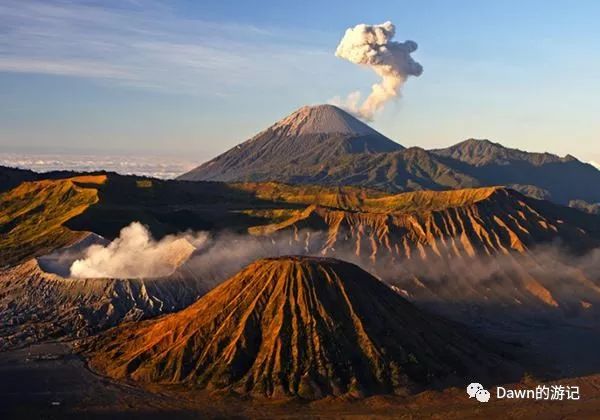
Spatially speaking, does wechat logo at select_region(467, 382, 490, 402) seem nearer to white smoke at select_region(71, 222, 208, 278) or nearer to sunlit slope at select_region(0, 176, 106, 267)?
white smoke at select_region(71, 222, 208, 278)

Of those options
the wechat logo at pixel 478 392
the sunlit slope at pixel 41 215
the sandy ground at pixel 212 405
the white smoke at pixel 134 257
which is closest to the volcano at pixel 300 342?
the sandy ground at pixel 212 405

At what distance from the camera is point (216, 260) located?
133m

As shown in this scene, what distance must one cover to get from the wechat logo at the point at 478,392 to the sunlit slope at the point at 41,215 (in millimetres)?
82022

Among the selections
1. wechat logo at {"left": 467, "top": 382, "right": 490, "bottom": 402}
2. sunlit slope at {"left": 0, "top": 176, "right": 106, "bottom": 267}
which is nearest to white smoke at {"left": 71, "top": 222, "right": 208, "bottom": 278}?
sunlit slope at {"left": 0, "top": 176, "right": 106, "bottom": 267}

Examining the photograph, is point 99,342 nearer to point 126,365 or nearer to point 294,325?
point 126,365

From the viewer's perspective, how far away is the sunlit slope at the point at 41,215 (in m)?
143

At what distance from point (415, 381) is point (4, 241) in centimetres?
10931

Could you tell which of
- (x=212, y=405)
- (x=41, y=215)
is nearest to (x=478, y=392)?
(x=212, y=405)

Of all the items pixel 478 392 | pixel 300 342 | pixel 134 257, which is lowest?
pixel 478 392

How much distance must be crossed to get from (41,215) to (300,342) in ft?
371

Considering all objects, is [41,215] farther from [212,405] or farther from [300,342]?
[212,405]

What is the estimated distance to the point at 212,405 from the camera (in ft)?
238

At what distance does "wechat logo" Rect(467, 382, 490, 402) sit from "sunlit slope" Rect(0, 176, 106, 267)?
82022 mm

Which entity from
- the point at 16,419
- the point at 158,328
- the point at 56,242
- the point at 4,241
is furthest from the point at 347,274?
the point at 4,241
